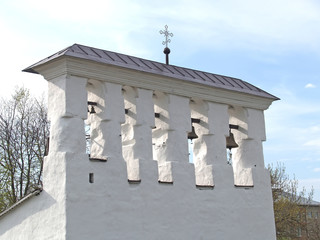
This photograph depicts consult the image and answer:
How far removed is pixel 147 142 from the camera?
8.12 meters

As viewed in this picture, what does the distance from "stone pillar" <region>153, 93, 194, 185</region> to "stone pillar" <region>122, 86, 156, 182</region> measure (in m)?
0.38

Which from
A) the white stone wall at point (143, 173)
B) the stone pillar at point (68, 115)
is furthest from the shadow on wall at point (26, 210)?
the stone pillar at point (68, 115)

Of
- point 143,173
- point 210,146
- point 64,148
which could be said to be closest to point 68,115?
point 64,148

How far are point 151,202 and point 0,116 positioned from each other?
11972mm

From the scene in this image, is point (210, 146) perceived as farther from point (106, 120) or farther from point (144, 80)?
point (106, 120)

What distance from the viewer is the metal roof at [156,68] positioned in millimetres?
7602

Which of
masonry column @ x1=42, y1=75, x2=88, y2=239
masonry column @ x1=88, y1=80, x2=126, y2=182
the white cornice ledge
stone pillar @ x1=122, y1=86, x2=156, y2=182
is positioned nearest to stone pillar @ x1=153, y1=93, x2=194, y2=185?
the white cornice ledge

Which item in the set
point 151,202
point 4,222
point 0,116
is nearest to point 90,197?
point 151,202

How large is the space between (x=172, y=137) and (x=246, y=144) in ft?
6.22

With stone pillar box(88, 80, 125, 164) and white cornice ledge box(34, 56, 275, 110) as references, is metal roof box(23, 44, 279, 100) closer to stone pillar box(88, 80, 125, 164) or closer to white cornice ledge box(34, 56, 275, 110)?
white cornice ledge box(34, 56, 275, 110)

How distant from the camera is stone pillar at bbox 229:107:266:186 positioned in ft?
Result: 31.7

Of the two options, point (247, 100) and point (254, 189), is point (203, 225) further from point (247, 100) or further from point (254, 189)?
point (247, 100)

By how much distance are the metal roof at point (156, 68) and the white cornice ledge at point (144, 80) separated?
2.3 inches

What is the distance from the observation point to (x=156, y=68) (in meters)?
8.60
